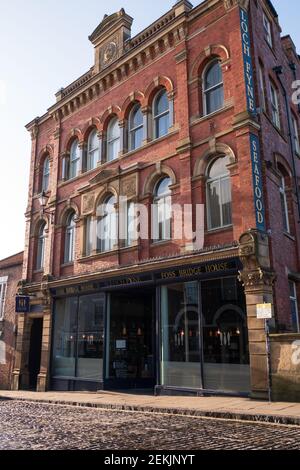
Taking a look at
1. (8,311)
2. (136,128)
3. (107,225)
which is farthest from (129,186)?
(8,311)

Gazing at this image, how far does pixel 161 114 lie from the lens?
54.0 feet

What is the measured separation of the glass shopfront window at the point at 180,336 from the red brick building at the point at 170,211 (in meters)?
0.04

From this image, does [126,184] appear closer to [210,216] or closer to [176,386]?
[210,216]

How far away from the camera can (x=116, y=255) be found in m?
16.4

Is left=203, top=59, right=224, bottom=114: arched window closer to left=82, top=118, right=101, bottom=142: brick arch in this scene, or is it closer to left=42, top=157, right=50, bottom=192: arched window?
left=82, top=118, right=101, bottom=142: brick arch

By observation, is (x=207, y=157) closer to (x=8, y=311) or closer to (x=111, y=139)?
(x=111, y=139)

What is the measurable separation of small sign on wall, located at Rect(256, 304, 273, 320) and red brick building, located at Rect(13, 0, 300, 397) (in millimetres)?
317

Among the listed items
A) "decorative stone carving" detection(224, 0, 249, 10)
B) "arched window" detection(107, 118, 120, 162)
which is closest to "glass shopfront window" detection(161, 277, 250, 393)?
"arched window" detection(107, 118, 120, 162)

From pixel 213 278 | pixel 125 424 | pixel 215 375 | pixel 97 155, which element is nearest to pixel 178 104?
pixel 97 155

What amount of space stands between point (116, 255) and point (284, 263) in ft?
20.4

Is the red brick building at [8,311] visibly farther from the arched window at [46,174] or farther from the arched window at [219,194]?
the arched window at [219,194]

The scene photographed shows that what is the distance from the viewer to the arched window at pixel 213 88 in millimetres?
14547

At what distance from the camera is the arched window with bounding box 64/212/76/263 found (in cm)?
1919

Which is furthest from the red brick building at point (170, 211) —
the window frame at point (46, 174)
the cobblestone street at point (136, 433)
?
the cobblestone street at point (136, 433)
